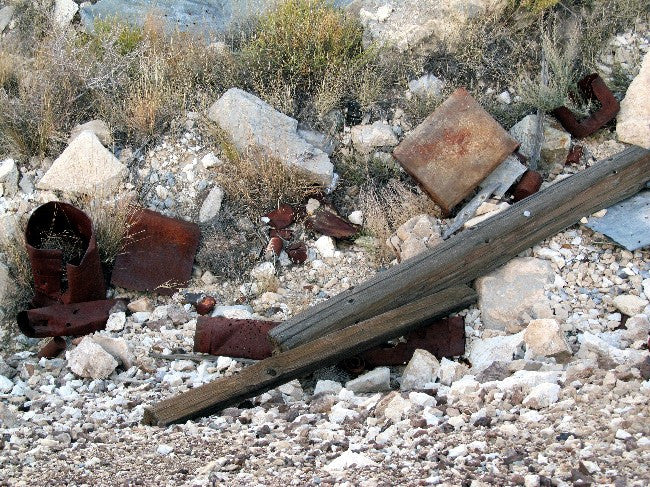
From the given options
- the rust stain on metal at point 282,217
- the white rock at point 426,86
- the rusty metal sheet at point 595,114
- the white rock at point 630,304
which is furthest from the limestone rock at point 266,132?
the white rock at point 630,304

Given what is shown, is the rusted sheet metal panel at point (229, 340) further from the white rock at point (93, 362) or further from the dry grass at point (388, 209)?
the dry grass at point (388, 209)

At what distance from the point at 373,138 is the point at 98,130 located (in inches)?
84.4

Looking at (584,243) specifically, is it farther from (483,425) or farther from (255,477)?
(255,477)

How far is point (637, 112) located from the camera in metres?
6.17

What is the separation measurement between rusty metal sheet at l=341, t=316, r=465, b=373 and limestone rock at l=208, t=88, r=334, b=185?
1688 mm

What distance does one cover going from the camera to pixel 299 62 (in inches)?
267

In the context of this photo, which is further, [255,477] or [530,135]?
[530,135]

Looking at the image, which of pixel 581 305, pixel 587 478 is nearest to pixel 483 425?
pixel 587 478

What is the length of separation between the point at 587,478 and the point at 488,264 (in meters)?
2.31

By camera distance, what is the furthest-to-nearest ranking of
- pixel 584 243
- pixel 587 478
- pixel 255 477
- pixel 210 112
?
pixel 210 112, pixel 584 243, pixel 255 477, pixel 587 478

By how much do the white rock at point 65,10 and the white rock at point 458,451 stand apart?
6078 mm

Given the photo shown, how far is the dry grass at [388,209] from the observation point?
229 inches

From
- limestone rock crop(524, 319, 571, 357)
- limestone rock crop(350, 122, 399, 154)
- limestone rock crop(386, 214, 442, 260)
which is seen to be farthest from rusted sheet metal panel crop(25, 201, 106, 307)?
limestone rock crop(524, 319, 571, 357)

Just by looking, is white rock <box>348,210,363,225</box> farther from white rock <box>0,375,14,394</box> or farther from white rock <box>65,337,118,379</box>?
white rock <box>0,375,14,394</box>
